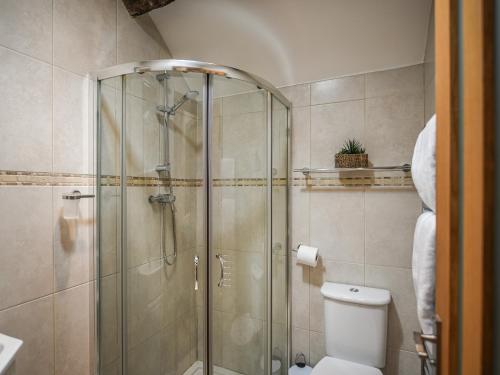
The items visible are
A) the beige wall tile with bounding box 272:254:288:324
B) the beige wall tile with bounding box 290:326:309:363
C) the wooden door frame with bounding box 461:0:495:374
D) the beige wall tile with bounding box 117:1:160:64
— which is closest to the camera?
the wooden door frame with bounding box 461:0:495:374

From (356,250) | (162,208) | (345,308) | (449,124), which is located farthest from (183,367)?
(449,124)

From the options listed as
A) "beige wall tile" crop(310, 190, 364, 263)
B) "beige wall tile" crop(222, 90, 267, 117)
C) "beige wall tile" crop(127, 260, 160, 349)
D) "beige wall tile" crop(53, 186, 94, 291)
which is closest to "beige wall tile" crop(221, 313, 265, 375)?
"beige wall tile" crop(127, 260, 160, 349)

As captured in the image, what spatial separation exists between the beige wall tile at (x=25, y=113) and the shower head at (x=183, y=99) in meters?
0.56

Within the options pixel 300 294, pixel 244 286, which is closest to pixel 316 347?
pixel 300 294

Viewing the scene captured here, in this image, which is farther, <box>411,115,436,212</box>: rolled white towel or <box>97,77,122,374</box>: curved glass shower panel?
<box>97,77,122,374</box>: curved glass shower panel

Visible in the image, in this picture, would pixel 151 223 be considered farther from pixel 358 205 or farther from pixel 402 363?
pixel 402 363

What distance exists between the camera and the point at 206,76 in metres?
1.40

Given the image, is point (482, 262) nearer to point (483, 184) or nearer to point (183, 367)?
point (483, 184)

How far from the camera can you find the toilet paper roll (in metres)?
1.85

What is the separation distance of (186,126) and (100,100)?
1.72ft

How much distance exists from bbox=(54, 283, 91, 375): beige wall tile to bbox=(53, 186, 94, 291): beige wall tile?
0.06 metres

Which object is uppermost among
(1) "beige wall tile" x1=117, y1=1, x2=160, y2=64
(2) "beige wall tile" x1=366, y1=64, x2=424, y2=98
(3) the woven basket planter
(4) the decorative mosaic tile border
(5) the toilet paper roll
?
(1) "beige wall tile" x1=117, y1=1, x2=160, y2=64

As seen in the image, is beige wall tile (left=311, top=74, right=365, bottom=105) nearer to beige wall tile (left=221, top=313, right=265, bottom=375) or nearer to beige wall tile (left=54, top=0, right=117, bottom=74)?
beige wall tile (left=54, top=0, right=117, bottom=74)

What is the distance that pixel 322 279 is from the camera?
1941 mm
